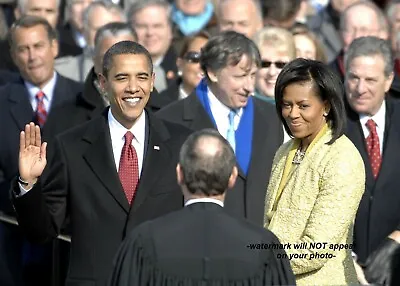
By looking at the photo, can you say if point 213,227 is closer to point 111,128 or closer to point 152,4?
point 111,128

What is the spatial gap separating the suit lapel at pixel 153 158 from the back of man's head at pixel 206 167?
1549 mm

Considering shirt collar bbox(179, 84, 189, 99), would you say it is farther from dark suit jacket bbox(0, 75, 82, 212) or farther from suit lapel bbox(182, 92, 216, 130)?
suit lapel bbox(182, 92, 216, 130)

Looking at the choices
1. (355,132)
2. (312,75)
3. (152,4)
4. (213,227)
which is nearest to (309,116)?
(312,75)

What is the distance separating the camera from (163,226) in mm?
6750

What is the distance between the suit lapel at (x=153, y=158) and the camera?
8.30 meters

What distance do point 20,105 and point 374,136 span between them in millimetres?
2812

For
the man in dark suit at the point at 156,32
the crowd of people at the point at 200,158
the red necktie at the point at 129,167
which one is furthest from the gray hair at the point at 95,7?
the red necktie at the point at 129,167

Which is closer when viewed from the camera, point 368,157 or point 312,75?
point 312,75

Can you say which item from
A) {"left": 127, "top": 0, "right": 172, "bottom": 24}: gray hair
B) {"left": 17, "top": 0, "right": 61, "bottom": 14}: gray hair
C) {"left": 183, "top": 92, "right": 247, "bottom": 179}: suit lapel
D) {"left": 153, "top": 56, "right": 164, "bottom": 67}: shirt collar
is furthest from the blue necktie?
{"left": 17, "top": 0, "right": 61, "bottom": 14}: gray hair

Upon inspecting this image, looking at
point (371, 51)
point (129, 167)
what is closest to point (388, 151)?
point (371, 51)

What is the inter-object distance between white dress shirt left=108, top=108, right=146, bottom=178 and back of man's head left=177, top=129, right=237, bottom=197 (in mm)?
1688

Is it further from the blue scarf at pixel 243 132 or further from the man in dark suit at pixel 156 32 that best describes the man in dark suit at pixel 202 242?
the man in dark suit at pixel 156 32

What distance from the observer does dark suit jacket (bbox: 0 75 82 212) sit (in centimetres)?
1044

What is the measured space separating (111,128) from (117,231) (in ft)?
2.22
